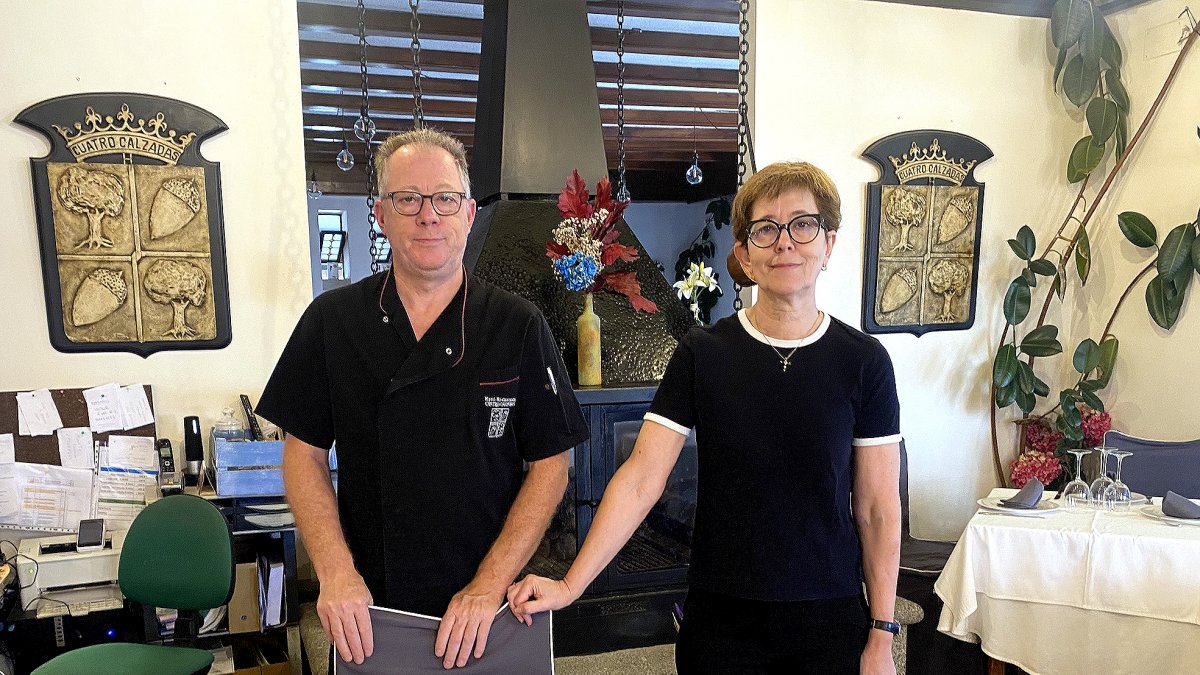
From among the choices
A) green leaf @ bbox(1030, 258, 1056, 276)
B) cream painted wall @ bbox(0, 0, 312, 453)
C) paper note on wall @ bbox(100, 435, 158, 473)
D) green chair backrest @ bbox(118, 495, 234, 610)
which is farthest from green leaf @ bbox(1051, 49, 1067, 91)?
paper note on wall @ bbox(100, 435, 158, 473)

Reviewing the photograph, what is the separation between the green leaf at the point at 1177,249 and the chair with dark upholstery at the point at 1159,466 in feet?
2.52

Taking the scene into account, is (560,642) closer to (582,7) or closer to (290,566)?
(290,566)

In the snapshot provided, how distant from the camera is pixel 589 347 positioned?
9.43 feet

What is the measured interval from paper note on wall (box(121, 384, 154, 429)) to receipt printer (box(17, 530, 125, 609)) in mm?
435

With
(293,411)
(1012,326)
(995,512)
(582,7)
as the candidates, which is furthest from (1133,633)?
(582,7)

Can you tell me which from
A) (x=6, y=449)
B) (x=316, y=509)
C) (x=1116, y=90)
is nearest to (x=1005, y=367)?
(x=1116, y=90)

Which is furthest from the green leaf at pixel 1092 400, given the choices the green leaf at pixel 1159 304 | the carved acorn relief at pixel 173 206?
the carved acorn relief at pixel 173 206

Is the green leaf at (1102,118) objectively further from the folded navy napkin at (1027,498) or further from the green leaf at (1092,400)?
the folded navy napkin at (1027,498)

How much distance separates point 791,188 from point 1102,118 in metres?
2.94

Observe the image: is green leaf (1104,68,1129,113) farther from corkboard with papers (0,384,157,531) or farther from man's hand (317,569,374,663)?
corkboard with papers (0,384,157,531)

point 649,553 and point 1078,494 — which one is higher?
point 1078,494

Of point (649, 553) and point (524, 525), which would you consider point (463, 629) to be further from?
point (649, 553)

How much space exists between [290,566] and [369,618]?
1.55 m

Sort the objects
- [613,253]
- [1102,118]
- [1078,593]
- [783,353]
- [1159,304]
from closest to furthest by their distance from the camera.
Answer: [783,353] < [1078,593] < [613,253] < [1159,304] < [1102,118]
